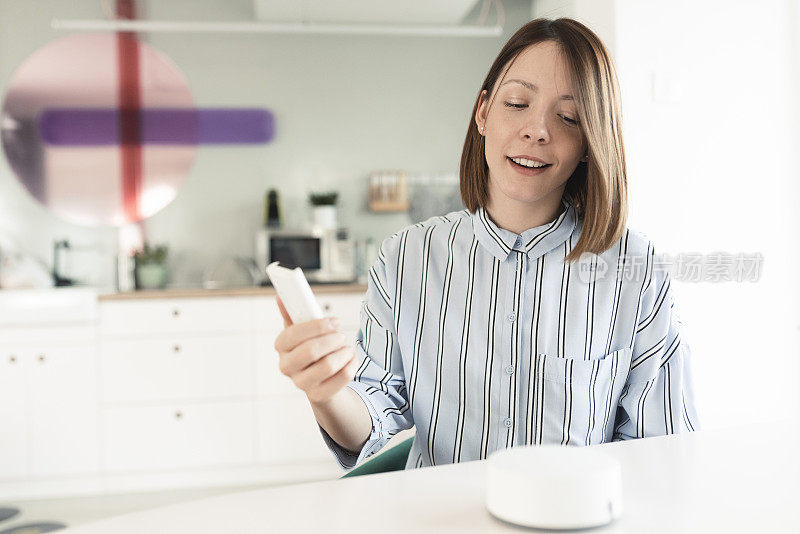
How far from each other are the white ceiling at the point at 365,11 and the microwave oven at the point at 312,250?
1.15 metres

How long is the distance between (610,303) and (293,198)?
3056 mm

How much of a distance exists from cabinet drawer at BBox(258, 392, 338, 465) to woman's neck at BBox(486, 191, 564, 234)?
2330 mm

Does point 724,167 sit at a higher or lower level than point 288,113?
lower

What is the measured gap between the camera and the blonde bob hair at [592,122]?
3.52 ft

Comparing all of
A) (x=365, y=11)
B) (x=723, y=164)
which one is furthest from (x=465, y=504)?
(x=365, y=11)

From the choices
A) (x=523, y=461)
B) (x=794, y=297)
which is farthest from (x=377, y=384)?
(x=794, y=297)

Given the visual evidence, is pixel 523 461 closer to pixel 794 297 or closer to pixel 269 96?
pixel 794 297

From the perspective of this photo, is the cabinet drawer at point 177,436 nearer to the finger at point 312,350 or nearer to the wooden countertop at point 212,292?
the wooden countertop at point 212,292

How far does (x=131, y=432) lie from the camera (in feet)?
10.7

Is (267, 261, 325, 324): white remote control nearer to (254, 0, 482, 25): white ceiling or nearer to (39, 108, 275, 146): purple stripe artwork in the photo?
(254, 0, 482, 25): white ceiling

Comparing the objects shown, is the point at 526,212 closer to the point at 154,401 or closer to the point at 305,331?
the point at 305,331

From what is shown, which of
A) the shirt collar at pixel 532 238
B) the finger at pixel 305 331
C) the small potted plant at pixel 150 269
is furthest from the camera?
the small potted plant at pixel 150 269

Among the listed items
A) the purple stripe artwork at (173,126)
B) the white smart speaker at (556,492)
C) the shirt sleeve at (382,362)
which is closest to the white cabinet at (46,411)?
the purple stripe artwork at (173,126)

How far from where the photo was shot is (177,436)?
3297 millimetres
